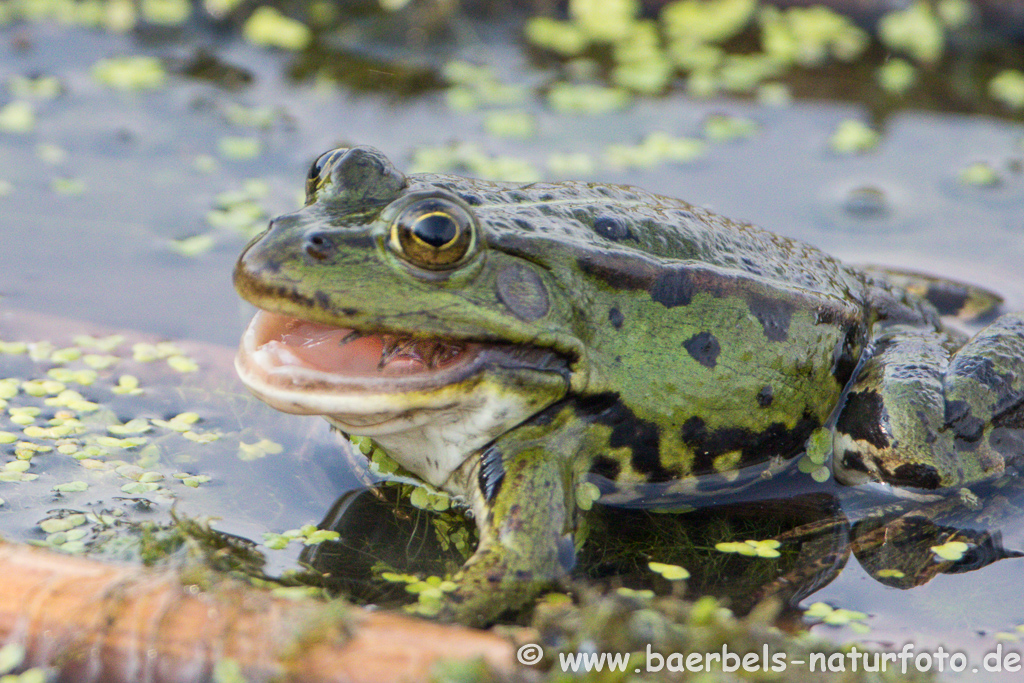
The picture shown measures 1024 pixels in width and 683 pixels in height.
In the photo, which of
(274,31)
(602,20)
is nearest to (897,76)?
(602,20)

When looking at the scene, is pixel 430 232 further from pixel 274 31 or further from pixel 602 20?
pixel 602 20

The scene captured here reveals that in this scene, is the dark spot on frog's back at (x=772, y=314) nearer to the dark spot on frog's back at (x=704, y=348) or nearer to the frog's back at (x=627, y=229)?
the frog's back at (x=627, y=229)

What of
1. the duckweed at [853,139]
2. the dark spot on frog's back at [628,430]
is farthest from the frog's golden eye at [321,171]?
the duckweed at [853,139]

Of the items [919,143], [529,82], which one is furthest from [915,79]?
[529,82]

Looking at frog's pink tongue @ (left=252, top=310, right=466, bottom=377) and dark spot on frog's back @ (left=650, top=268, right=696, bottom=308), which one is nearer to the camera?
frog's pink tongue @ (left=252, top=310, right=466, bottom=377)

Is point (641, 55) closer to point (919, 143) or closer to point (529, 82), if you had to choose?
Answer: point (529, 82)

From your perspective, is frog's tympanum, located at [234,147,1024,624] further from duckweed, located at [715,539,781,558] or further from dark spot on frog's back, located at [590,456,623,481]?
→ duckweed, located at [715,539,781,558]

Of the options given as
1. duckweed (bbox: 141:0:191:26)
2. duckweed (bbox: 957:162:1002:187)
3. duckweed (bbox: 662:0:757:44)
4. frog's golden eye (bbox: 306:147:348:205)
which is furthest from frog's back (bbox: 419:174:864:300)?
duckweed (bbox: 141:0:191:26)
